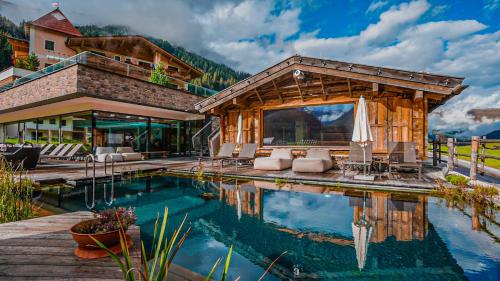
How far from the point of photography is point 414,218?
4199 millimetres

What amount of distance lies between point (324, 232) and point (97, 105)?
13389 mm

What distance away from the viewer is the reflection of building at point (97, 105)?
11.4 meters

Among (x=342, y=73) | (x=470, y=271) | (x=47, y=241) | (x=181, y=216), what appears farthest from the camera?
(x=342, y=73)

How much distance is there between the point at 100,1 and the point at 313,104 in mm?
80644

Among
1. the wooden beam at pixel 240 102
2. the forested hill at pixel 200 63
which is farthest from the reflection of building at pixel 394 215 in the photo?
the forested hill at pixel 200 63

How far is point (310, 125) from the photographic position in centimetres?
1074

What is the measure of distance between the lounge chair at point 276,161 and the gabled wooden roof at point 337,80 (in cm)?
267

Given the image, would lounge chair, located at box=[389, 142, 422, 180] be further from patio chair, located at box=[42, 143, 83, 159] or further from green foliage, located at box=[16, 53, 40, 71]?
green foliage, located at box=[16, 53, 40, 71]

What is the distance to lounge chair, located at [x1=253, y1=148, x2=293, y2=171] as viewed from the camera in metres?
9.09

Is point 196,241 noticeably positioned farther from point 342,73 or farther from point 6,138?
point 6,138

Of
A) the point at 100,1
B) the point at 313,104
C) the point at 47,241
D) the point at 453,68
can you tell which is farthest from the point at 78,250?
the point at 453,68

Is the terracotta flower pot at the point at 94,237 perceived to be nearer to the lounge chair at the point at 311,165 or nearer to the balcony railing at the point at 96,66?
the lounge chair at the point at 311,165

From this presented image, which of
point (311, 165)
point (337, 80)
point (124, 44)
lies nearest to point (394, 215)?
point (311, 165)

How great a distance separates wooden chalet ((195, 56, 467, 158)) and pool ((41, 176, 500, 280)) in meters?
4.04
